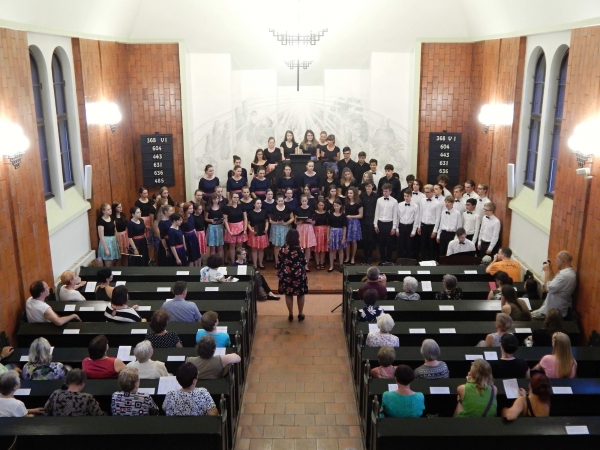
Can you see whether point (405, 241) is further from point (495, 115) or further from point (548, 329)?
point (548, 329)

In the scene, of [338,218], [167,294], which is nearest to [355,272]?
[338,218]

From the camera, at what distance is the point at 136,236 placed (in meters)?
10.2

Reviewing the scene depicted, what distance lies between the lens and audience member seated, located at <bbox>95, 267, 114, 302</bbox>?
26.6ft

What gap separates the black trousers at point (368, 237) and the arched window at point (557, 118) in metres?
3.34

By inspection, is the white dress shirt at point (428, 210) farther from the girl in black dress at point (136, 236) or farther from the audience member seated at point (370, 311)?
the girl in black dress at point (136, 236)

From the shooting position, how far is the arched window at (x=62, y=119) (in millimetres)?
10195

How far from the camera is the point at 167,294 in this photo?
334 inches

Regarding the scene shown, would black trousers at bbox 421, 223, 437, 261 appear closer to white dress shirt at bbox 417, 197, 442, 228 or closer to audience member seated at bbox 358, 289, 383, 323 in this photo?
white dress shirt at bbox 417, 197, 442, 228

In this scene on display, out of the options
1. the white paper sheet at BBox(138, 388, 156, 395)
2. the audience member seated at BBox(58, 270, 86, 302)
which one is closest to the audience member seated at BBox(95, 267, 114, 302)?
the audience member seated at BBox(58, 270, 86, 302)

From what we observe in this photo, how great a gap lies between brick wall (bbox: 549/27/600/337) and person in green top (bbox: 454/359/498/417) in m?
2.66

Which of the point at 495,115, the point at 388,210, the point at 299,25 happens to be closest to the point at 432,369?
the point at 388,210

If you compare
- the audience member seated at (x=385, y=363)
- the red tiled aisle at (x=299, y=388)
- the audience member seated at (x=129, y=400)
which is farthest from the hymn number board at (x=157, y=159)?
the audience member seated at (x=129, y=400)

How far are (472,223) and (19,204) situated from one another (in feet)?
23.1

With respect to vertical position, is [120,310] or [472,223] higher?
[472,223]
